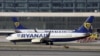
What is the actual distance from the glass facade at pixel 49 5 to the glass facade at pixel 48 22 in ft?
19.7

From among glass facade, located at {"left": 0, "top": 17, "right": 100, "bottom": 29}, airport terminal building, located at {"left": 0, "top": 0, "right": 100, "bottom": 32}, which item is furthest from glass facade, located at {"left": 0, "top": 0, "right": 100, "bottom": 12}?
glass facade, located at {"left": 0, "top": 17, "right": 100, "bottom": 29}

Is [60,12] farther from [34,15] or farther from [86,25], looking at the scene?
[86,25]

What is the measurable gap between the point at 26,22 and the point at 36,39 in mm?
59206

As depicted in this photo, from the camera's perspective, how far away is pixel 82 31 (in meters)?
82.2

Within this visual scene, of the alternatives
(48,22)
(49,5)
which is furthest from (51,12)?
(48,22)

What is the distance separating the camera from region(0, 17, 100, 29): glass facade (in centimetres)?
13412

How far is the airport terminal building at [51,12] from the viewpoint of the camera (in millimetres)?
135000

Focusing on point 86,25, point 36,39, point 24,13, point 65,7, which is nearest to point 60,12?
point 65,7

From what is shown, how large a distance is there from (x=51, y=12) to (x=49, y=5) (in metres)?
3.19

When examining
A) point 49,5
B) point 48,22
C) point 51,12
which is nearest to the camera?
point 48,22

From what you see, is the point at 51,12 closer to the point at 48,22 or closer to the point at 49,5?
the point at 49,5

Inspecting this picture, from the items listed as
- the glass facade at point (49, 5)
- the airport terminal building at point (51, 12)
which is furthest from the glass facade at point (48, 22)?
the glass facade at point (49, 5)

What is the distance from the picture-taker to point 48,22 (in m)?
136

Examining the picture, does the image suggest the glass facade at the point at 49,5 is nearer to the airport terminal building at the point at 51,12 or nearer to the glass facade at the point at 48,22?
the airport terminal building at the point at 51,12
